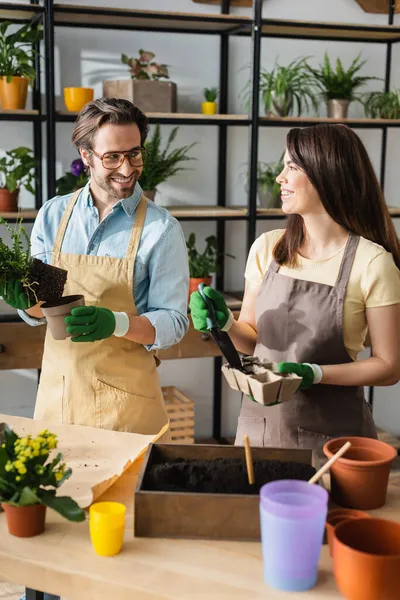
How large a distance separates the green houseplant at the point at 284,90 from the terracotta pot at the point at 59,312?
2.04 metres

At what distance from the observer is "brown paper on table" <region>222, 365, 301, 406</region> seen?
59.6 inches

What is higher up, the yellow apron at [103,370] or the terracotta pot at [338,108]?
the terracotta pot at [338,108]

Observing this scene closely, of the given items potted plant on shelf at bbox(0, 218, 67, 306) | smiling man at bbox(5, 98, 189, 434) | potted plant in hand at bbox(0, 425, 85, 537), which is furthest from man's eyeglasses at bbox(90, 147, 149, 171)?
potted plant in hand at bbox(0, 425, 85, 537)

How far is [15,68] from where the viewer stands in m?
3.21

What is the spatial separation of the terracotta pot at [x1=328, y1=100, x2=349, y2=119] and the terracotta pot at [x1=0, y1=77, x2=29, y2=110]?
4.88ft

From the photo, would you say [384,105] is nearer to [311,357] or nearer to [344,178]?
[344,178]

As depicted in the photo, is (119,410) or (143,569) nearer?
(143,569)

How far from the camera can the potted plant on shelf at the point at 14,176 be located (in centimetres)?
324

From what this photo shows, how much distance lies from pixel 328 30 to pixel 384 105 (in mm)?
518

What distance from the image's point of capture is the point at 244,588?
1.14m

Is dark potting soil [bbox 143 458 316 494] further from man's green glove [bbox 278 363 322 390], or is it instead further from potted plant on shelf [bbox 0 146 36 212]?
potted plant on shelf [bbox 0 146 36 212]

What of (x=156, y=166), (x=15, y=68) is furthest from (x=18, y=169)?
(x=156, y=166)

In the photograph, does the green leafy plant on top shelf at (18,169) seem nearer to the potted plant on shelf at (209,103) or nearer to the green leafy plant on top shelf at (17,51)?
the green leafy plant on top shelf at (17,51)

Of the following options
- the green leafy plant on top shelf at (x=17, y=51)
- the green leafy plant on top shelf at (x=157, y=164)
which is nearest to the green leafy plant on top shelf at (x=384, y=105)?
the green leafy plant on top shelf at (x=157, y=164)
